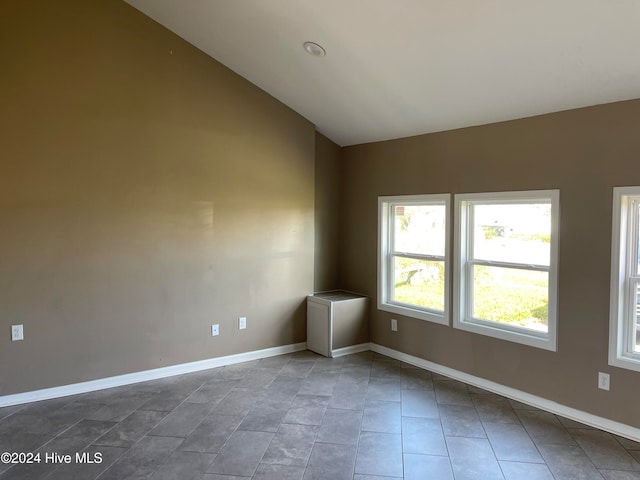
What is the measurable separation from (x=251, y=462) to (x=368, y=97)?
3.14 m

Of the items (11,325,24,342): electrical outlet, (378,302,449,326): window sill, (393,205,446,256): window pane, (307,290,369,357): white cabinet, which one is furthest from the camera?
(307,290,369,357): white cabinet

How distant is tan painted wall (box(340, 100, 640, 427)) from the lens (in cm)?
303

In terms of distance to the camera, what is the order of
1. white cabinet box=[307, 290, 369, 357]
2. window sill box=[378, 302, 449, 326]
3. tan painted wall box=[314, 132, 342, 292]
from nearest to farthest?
window sill box=[378, 302, 449, 326], white cabinet box=[307, 290, 369, 357], tan painted wall box=[314, 132, 342, 292]

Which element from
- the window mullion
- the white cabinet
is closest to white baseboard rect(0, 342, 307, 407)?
the white cabinet

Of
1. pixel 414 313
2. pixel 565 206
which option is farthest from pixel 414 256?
pixel 565 206

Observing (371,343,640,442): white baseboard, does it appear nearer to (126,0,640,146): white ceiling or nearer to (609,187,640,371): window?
(609,187,640,371): window

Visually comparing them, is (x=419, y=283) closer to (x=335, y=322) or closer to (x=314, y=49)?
(x=335, y=322)

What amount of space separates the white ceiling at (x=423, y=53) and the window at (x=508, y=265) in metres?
0.75

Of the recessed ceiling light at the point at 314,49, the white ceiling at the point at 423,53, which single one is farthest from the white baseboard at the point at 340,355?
the recessed ceiling light at the point at 314,49

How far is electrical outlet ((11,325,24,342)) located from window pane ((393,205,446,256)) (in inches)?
141

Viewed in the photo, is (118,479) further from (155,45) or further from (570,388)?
(155,45)

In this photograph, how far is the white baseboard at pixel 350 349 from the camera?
15.5ft

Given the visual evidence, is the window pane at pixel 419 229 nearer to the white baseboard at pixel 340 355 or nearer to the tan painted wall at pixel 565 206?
the tan painted wall at pixel 565 206

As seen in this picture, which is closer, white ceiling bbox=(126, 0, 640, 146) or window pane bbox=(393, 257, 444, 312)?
white ceiling bbox=(126, 0, 640, 146)
